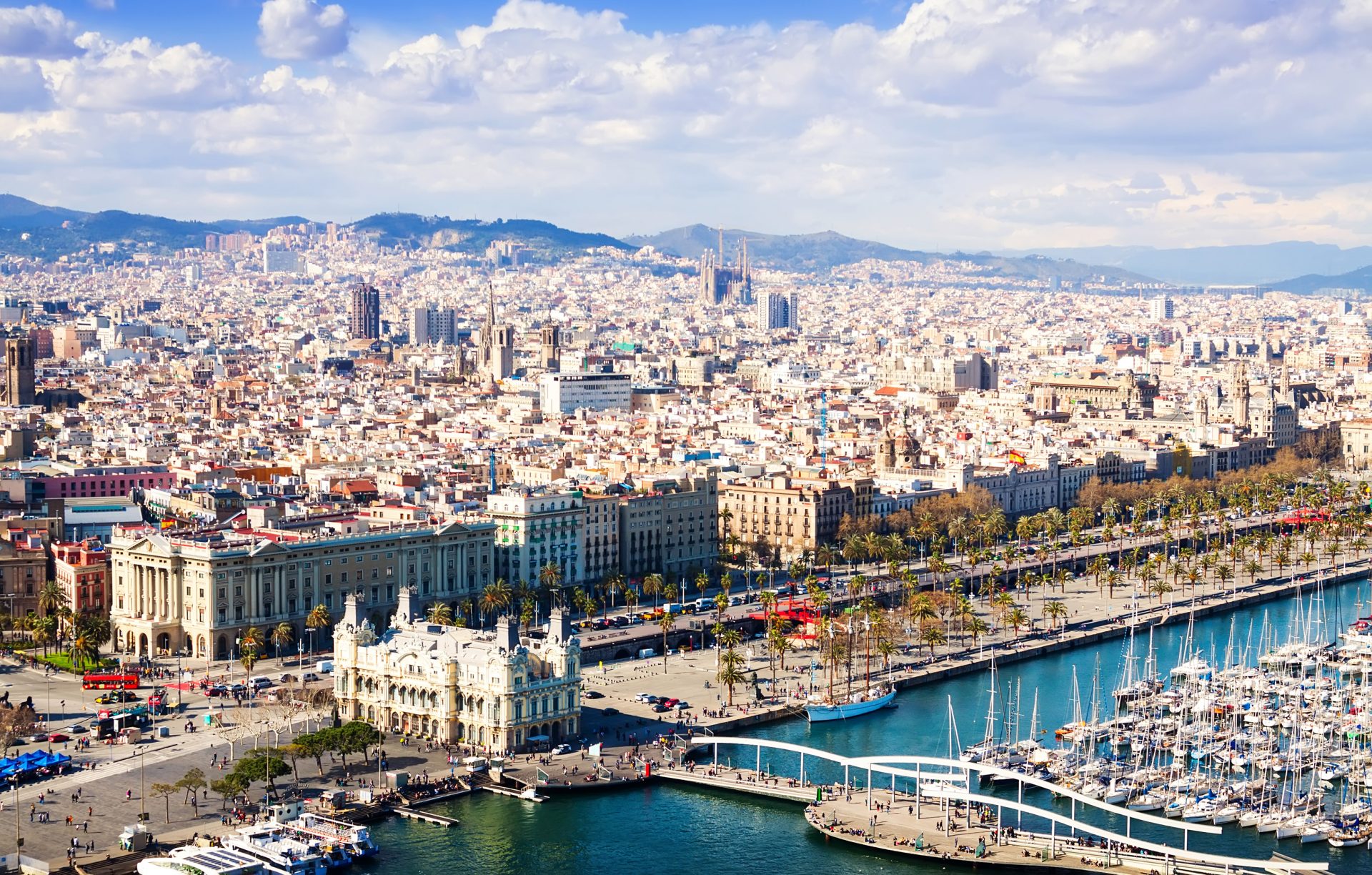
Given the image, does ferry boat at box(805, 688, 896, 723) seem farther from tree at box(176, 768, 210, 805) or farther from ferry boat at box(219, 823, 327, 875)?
ferry boat at box(219, 823, 327, 875)

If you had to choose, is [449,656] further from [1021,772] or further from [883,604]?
[883,604]

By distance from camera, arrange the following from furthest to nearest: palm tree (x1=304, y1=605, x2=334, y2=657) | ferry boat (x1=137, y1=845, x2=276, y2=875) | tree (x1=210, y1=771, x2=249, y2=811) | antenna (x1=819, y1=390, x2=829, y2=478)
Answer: antenna (x1=819, y1=390, x2=829, y2=478), palm tree (x1=304, y1=605, x2=334, y2=657), tree (x1=210, y1=771, x2=249, y2=811), ferry boat (x1=137, y1=845, x2=276, y2=875)

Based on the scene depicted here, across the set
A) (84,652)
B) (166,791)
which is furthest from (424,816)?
(84,652)

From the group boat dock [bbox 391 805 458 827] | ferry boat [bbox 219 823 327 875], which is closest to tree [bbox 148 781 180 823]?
ferry boat [bbox 219 823 327 875]

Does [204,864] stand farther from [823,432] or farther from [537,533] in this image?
[823,432]

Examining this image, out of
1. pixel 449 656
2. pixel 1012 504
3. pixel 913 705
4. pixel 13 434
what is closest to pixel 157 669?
pixel 449 656

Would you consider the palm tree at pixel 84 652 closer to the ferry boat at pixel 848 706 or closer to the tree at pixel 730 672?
the tree at pixel 730 672
